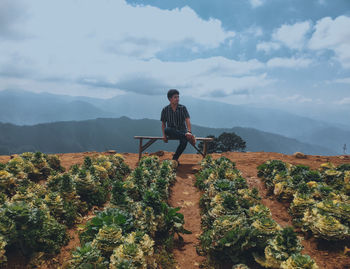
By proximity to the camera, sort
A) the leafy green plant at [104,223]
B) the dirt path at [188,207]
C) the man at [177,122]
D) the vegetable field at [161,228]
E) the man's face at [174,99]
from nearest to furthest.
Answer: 1. the vegetable field at [161,228]
2. the leafy green plant at [104,223]
3. the dirt path at [188,207]
4. the man's face at [174,99]
5. the man at [177,122]

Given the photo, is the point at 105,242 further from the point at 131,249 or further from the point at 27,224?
the point at 27,224

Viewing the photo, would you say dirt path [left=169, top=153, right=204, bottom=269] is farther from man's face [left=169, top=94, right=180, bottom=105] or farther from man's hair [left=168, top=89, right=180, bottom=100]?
man's hair [left=168, top=89, right=180, bottom=100]

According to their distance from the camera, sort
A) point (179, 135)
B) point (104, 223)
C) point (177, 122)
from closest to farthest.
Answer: point (104, 223) < point (179, 135) < point (177, 122)

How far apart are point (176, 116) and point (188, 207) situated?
4.64 m

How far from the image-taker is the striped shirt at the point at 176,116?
10.3 meters

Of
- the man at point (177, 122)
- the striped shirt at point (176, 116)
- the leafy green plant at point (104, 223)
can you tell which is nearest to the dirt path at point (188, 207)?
the leafy green plant at point (104, 223)

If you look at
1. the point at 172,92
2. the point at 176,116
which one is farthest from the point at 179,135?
the point at 172,92

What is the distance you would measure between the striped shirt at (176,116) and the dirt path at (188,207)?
228cm

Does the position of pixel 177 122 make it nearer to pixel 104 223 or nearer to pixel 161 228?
pixel 161 228

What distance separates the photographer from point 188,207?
7.00 meters

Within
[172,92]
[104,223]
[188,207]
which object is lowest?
[188,207]

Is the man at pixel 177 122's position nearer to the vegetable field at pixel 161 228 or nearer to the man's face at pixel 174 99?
the man's face at pixel 174 99

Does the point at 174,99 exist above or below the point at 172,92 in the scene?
below

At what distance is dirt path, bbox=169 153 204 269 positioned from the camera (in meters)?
4.41
